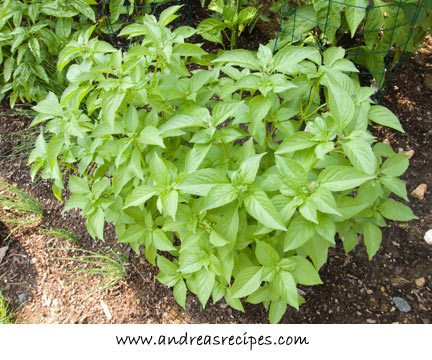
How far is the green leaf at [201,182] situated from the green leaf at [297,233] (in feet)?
0.96

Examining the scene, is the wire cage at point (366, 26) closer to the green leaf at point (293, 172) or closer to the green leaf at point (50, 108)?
the green leaf at point (293, 172)

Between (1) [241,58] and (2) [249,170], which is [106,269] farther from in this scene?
(1) [241,58]

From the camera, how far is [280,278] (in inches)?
61.6

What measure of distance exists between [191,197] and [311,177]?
0.52 metres

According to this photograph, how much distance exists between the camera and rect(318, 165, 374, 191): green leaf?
4.20 ft

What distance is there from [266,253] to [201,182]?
15.9 inches

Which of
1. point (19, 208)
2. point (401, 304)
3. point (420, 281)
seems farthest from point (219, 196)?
point (19, 208)

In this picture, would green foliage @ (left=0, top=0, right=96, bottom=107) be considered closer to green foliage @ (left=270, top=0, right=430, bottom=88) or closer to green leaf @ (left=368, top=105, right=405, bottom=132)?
green foliage @ (left=270, top=0, right=430, bottom=88)

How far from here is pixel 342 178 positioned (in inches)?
51.3

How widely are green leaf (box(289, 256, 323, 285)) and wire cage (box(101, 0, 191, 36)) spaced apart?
2127 mm

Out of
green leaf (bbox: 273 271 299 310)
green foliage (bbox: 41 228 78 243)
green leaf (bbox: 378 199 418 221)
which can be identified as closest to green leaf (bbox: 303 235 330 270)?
green leaf (bbox: 273 271 299 310)

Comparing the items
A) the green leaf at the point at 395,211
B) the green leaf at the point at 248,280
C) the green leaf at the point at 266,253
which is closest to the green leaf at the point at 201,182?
the green leaf at the point at 266,253

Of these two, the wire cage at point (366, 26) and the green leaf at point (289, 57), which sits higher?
the green leaf at point (289, 57)

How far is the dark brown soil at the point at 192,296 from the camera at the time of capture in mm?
2223
